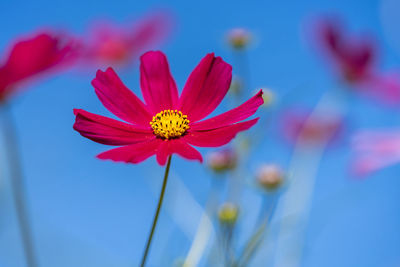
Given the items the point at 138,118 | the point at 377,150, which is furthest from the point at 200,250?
the point at 377,150

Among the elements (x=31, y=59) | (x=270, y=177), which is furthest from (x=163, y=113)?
(x=270, y=177)

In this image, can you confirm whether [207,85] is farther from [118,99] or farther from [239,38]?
[239,38]

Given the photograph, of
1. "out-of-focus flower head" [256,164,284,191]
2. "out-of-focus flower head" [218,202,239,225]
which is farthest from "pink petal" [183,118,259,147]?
"out-of-focus flower head" [256,164,284,191]

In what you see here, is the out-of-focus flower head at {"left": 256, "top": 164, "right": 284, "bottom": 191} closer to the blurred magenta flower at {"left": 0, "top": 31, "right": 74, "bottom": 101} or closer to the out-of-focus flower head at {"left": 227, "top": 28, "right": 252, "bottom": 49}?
the out-of-focus flower head at {"left": 227, "top": 28, "right": 252, "bottom": 49}

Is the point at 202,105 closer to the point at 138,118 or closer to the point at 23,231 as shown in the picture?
the point at 138,118

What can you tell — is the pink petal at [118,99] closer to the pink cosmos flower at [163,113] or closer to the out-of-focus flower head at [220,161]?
the pink cosmos flower at [163,113]
